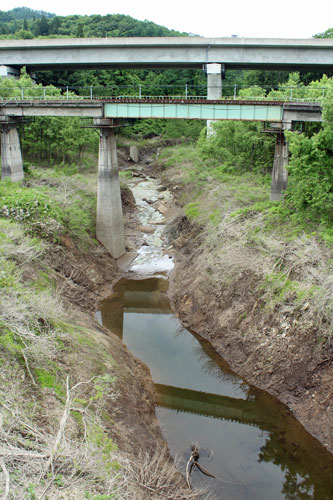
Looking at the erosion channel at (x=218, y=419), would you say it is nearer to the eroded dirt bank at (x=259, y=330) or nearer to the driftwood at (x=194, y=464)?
the driftwood at (x=194, y=464)

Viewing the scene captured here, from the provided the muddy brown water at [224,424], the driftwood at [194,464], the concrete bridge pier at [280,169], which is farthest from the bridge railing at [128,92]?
the driftwood at [194,464]

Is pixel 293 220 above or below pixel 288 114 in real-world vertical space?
below

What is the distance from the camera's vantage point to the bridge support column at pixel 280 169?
28438mm

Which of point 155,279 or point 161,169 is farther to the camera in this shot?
point 161,169

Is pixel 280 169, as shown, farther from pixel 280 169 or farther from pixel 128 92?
pixel 128 92

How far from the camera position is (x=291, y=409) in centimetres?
1848

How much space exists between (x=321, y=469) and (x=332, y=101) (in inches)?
639

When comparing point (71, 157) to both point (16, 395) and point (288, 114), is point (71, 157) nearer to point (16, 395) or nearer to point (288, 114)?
point (288, 114)

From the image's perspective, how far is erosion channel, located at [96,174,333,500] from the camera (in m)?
15.4

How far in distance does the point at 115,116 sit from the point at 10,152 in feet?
30.3

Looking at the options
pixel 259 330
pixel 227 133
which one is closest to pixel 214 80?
pixel 227 133

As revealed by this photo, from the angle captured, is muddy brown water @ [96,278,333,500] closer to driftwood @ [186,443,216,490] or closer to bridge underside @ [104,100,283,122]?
driftwood @ [186,443,216,490]

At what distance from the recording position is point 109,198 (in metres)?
32.5

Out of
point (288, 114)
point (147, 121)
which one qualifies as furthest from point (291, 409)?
point (147, 121)
